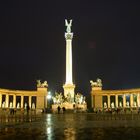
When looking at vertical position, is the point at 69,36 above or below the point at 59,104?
above

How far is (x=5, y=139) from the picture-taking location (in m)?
12.7

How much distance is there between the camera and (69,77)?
85.4m

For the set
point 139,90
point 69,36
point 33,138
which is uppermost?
point 69,36

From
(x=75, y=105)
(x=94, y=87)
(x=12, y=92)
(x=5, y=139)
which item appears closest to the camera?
(x=5, y=139)

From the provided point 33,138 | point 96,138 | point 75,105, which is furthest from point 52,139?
point 75,105

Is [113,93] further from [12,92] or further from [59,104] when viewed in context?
[12,92]

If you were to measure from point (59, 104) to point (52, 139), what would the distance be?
Result: 68.4 m

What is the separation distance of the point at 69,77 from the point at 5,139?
239 ft

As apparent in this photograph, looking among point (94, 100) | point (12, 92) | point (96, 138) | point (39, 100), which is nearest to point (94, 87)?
point (94, 100)

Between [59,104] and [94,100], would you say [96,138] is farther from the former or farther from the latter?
[94,100]

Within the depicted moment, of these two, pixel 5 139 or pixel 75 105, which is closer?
pixel 5 139

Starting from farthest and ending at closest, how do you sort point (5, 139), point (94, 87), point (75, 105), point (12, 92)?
point (94, 87) < point (12, 92) < point (75, 105) < point (5, 139)

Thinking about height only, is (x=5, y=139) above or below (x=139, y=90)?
below

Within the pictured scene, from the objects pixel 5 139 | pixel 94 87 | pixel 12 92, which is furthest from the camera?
pixel 94 87
